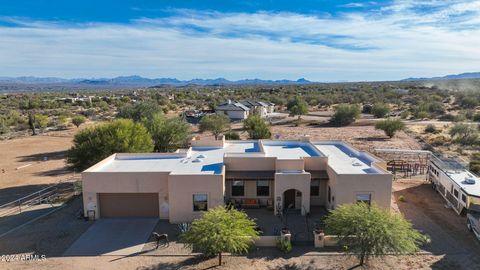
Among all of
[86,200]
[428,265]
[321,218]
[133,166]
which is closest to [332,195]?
[321,218]

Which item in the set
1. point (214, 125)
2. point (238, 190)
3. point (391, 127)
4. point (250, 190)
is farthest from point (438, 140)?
point (238, 190)

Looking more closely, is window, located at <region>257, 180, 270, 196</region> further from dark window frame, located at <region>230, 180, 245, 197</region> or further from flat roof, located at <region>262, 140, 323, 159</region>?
flat roof, located at <region>262, 140, 323, 159</region>

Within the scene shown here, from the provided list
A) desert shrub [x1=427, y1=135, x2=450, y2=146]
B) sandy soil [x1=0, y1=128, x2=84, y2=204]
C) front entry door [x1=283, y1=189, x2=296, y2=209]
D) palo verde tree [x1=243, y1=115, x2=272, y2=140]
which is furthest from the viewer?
desert shrub [x1=427, y1=135, x2=450, y2=146]

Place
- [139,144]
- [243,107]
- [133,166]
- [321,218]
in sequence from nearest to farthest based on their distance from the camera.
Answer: [321,218], [133,166], [139,144], [243,107]

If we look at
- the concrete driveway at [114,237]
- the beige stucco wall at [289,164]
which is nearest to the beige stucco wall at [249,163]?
the beige stucco wall at [289,164]

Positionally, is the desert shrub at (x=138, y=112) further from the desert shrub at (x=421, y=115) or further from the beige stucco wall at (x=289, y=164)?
the desert shrub at (x=421, y=115)

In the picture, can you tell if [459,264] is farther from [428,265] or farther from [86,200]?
[86,200]

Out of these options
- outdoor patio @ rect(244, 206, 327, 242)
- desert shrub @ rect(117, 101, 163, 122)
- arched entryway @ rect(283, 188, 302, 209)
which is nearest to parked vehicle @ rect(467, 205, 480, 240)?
outdoor patio @ rect(244, 206, 327, 242)
